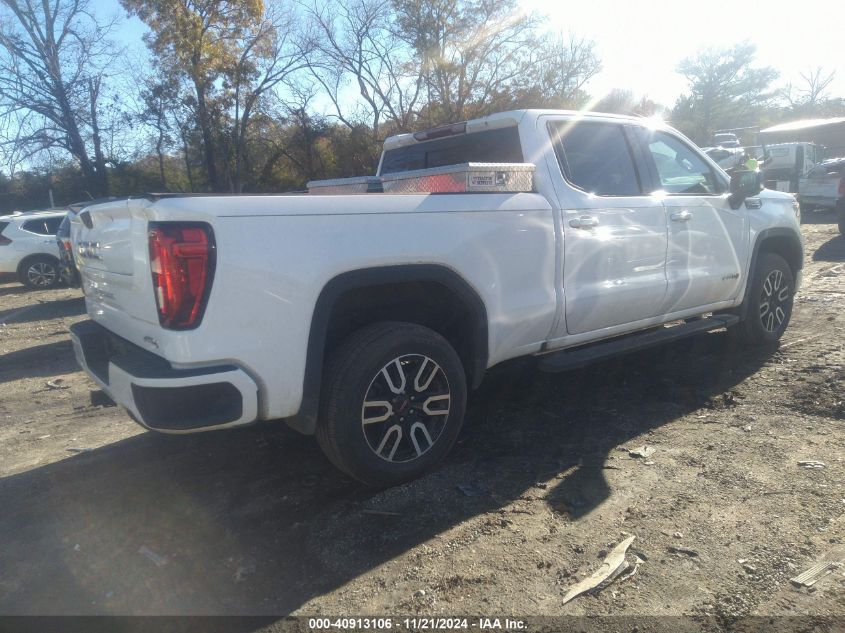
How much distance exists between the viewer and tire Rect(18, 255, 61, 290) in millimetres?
13375

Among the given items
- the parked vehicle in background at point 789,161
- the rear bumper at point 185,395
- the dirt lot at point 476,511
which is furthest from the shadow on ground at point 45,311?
the parked vehicle in background at point 789,161

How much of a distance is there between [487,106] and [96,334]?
24.2 metres

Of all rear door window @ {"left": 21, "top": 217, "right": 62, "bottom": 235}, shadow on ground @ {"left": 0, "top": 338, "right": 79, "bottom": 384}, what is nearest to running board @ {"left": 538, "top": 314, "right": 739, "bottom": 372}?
shadow on ground @ {"left": 0, "top": 338, "right": 79, "bottom": 384}

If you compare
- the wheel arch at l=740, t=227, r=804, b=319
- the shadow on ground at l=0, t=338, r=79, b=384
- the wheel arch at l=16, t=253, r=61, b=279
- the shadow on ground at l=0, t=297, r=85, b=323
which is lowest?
the shadow on ground at l=0, t=338, r=79, b=384

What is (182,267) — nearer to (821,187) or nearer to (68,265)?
(68,265)

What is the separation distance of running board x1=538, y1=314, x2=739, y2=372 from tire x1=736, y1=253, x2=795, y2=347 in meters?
0.48

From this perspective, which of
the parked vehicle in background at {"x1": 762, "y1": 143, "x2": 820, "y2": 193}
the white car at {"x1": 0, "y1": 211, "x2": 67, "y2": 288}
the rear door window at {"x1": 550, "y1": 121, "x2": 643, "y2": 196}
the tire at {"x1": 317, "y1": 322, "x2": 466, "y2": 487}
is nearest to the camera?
the tire at {"x1": 317, "y1": 322, "x2": 466, "y2": 487}

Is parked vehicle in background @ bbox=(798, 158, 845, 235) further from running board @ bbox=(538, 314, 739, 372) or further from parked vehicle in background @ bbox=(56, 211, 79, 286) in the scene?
parked vehicle in background @ bbox=(56, 211, 79, 286)

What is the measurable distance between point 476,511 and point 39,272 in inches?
531

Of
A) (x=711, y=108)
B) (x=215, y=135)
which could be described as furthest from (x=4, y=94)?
(x=711, y=108)

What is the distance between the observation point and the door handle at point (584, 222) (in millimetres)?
3965

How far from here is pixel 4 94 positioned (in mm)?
22938

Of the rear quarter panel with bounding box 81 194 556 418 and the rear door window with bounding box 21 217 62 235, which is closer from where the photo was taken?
the rear quarter panel with bounding box 81 194 556 418

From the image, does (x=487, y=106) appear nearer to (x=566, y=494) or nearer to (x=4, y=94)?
(x=4, y=94)
